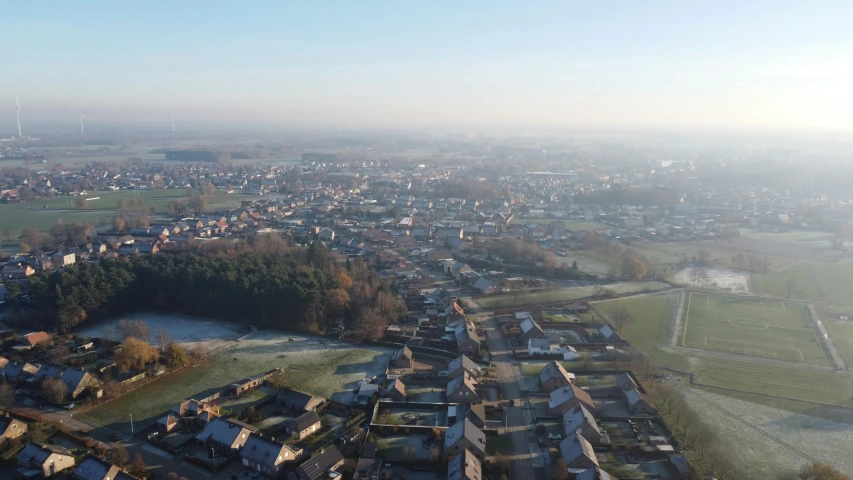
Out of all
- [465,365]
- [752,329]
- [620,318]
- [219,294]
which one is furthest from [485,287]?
[219,294]

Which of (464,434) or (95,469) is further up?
(464,434)

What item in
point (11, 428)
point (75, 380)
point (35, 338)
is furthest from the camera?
point (35, 338)

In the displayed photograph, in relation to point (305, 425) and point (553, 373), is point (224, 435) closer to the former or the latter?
point (305, 425)

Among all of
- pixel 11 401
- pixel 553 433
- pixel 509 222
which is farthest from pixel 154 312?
pixel 509 222

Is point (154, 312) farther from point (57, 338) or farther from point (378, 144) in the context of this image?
point (378, 144)

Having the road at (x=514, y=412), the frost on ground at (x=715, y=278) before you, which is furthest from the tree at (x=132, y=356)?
the frost on ground at (x=715, y=278)

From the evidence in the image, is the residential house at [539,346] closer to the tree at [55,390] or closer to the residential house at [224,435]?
the residential house at [224,435]
